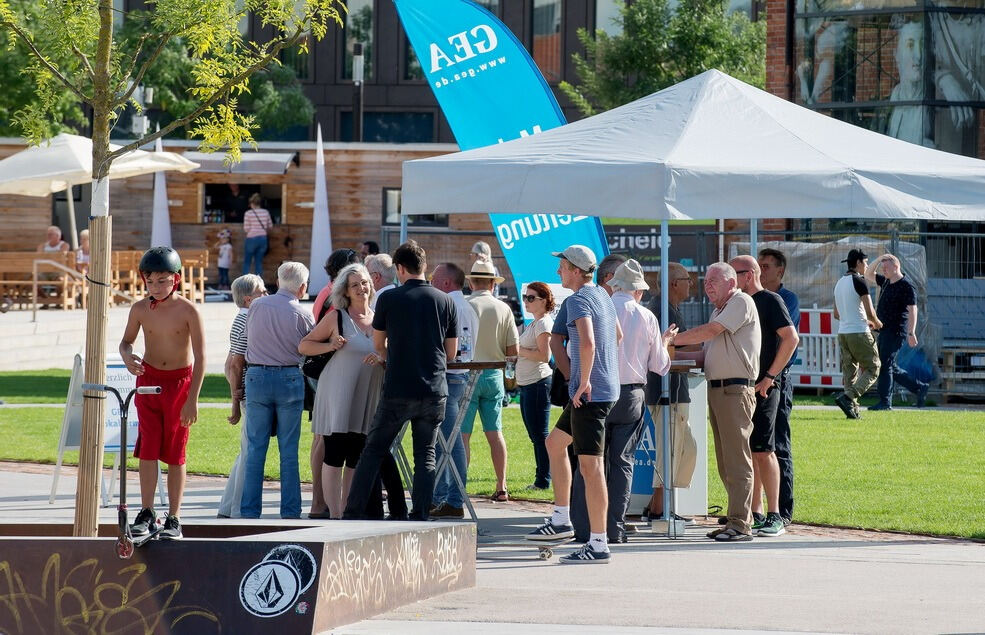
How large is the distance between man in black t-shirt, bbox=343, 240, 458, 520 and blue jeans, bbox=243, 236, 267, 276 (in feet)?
82.4

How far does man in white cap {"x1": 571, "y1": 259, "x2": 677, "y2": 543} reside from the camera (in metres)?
8.95

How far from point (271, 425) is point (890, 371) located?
10.7 metres

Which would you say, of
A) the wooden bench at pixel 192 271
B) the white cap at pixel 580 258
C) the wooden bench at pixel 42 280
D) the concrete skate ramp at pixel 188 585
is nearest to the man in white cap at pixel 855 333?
the white cap at pixel 580 258

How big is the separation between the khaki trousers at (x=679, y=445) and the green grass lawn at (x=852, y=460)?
1.31 metres

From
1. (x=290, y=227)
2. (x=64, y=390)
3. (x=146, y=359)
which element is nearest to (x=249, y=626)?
(x=146, y=359)

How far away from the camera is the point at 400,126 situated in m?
51.1

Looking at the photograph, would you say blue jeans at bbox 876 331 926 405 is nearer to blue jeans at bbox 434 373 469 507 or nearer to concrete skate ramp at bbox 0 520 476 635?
blue jeans at bbox 434 373 469 507

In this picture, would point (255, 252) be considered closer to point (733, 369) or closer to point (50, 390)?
point (50, 390)

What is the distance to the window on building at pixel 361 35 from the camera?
5050cm

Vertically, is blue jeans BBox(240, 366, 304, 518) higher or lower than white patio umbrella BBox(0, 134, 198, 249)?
lower

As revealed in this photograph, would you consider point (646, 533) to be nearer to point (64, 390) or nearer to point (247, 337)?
point (247, 337)

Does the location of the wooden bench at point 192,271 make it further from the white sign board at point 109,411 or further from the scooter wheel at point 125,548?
the scooter wheel at point 125,548

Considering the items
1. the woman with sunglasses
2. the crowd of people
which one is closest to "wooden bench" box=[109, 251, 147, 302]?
the woman with sunglasses

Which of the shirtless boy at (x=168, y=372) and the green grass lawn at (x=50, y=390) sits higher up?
the shirtless boy at (x=168, y=372)
